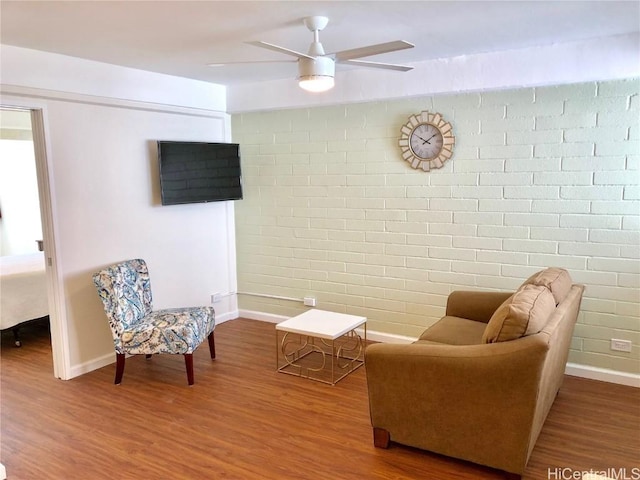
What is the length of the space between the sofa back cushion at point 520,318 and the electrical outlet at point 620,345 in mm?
1386

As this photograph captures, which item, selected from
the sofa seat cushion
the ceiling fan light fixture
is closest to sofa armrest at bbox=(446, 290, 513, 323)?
the sofa seat cushion

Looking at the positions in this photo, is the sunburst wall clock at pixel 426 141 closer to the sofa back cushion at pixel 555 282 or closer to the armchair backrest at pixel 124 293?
the sofa back cushion at pixel 555 282

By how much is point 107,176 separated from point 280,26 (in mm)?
2030

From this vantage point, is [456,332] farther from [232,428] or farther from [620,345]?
[232,428]

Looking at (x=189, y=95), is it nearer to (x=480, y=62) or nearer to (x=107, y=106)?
(x=107, y=106)

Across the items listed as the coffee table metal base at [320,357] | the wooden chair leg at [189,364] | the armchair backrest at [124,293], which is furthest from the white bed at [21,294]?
the coffee table metal base at [320,357]

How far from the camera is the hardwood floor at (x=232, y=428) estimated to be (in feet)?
8.83

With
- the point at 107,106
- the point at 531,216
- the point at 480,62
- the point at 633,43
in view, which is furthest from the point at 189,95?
the point at 633,43

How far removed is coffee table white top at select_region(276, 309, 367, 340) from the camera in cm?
364

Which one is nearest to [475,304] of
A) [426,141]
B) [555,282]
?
[555,282]

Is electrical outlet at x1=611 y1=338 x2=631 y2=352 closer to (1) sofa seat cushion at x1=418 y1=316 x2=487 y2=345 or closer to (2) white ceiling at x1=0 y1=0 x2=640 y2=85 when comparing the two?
(1) sofa seat cushion at x1=418 y1=316 x2=487 y2=345

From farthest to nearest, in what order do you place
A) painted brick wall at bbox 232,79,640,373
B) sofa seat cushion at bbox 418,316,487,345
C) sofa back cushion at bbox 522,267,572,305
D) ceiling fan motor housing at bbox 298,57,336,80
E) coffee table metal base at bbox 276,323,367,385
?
coffee table metal base at bbox 276,323,367,385 < painted brick wall at bbox 232,79,640,373 < sofa seat cushion at bbox 418,316,487,345 < sofa back cushion at bbox 522,267,572,305 < ceiling fan motor housing at bbox 298,57,336,80

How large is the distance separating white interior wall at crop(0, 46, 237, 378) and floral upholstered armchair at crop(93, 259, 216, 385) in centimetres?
34

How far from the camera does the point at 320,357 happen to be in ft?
14.0
